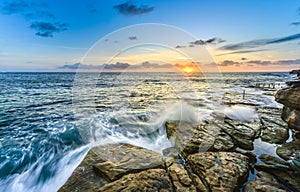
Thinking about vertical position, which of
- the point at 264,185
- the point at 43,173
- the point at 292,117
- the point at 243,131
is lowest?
the point at 43,173

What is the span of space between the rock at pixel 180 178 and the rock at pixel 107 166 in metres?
0.49

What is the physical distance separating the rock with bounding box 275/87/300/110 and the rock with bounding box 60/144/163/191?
6626mm

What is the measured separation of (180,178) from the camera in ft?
16.7

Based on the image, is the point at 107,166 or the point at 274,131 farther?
the point at 274,131

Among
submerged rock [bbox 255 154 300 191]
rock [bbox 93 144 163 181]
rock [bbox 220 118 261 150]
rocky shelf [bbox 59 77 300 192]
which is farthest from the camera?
rock [bbox 220 118 261 150]

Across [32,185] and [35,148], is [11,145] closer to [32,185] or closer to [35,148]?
[35,148]

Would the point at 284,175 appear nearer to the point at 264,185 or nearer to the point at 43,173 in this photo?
the point at 264,185

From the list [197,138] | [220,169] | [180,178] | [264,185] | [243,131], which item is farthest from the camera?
[243,131]

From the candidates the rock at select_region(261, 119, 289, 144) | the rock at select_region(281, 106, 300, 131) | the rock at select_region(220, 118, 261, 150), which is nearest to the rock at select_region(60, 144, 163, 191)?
the rock at select_region(220, 118, 261, 150)

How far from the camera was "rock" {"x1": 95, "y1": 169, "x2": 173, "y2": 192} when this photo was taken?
4.57m

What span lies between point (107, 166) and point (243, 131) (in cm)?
742

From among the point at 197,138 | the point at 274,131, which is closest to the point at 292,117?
the point at 274,131

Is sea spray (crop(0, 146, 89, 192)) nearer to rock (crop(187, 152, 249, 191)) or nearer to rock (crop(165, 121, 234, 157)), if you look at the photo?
rock (crop(165, 121, 234, 157))

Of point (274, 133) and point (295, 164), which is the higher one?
point (295, 164)
